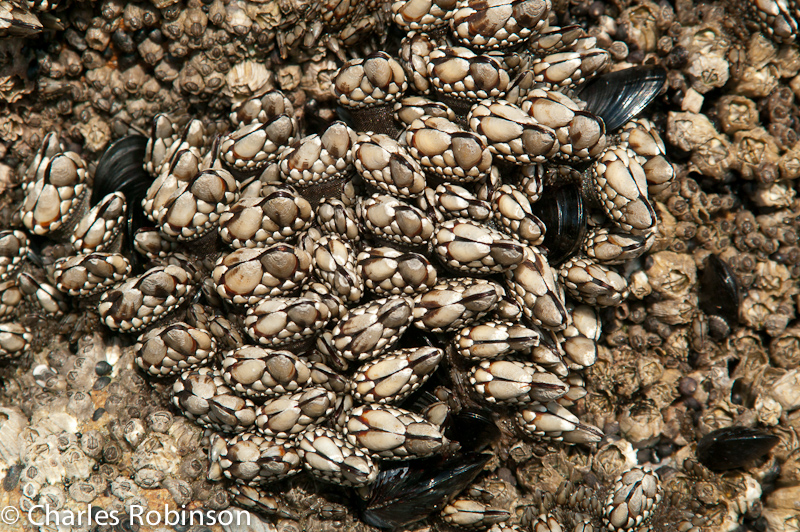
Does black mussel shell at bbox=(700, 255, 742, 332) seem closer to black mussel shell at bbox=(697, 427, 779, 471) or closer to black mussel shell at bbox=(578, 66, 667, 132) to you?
black mussel shell at bbox=(697, 427, 779, 471)

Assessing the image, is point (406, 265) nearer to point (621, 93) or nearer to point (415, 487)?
point (415, 487)

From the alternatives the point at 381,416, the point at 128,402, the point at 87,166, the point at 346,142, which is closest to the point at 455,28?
the point at 346,142

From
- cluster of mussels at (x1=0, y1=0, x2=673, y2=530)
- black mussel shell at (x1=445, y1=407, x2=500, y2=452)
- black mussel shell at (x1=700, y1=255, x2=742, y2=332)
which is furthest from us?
black mussel shell at (x1=700, y1=255, x2=742, y2=332)

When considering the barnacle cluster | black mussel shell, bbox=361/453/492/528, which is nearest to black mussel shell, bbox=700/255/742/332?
the barnacle cluster

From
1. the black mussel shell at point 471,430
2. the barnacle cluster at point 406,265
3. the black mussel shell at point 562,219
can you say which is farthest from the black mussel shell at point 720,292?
the black mussel shell at point 471,430

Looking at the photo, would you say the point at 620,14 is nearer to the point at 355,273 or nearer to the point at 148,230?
the point at 355,273

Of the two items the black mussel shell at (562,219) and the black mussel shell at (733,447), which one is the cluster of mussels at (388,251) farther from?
the black mussel shell at (733,447)
